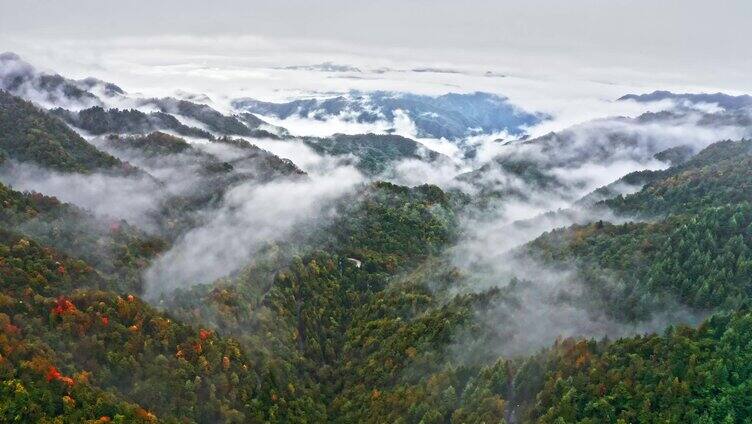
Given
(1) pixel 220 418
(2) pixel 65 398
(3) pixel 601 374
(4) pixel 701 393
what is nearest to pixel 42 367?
(2) pixel 65 398

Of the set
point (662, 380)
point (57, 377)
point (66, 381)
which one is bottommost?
point (66, 381)

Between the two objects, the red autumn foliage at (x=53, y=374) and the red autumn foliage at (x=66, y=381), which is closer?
the red autumn foliage at (x=53, y=374)

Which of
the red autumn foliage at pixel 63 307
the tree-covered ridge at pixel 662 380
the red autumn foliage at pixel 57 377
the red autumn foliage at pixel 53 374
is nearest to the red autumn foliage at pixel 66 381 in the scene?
the red autumn foliage at pixel 57 377

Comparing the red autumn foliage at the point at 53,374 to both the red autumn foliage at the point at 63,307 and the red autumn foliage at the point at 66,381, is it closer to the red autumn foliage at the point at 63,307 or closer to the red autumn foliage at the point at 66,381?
the red autumn foliage at the point at 66,381

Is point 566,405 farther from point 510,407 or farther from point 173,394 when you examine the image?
point 173,394

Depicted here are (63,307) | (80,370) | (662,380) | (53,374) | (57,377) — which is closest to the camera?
(57,377)

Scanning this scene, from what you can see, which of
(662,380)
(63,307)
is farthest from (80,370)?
(662,380)

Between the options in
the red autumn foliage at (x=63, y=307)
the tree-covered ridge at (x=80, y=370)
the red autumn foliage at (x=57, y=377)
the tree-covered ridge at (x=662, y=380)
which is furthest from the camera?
the red autumn foliage at (x=63, y=307)

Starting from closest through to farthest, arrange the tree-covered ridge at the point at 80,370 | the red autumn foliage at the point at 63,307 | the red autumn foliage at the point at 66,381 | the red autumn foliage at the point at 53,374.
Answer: the tree-covered ridge at the point at 80,370 < the red autumn foliage at the point at 53,374 < the red autumn foliage at the point at 66,381 < the red autumn foliage at the point at 63,307

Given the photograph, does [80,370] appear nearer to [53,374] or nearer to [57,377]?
[53,374]

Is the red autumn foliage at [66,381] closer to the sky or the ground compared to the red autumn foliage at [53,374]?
closer to the ground
